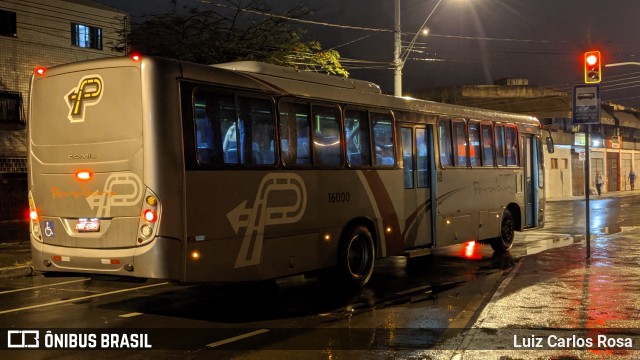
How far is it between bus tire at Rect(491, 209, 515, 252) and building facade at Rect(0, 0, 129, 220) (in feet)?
46.1

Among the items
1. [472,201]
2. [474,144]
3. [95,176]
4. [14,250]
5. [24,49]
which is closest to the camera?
[95,176]

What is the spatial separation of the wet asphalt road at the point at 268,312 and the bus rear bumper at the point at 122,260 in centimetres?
34

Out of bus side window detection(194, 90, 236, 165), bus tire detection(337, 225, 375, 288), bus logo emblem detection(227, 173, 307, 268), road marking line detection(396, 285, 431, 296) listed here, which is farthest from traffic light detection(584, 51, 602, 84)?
bus side window detection(194, 90, 236, 165)

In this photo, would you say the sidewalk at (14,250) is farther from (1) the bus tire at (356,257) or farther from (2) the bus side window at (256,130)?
(2) the bus side window at (256,130)

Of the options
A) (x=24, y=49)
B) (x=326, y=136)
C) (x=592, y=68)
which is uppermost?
(x=24, y=49)

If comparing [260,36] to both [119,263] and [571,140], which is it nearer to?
[119,263]

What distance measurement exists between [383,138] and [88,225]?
18.2 ft

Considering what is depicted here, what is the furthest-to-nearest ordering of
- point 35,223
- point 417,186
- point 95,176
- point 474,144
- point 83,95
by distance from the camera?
point 474,144, point 417,186, point 35,223, point 83,95, point 95,176

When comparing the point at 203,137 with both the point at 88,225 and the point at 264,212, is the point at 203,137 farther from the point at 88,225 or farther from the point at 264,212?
the point at 88,225

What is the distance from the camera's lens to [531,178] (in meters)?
17.7

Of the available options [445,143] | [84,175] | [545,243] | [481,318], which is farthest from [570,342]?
[545,243]

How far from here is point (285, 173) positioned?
9.75 m

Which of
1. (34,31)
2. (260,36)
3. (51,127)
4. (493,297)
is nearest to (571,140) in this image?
(260,36)

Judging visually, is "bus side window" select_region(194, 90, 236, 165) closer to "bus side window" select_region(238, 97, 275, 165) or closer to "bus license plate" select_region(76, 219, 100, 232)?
"bus side window" select_region(238, 97, 275, 165)
